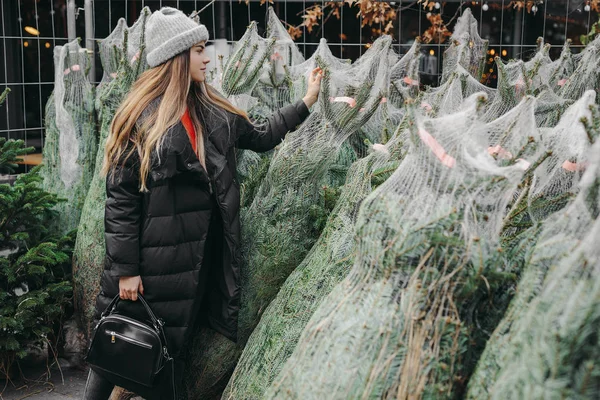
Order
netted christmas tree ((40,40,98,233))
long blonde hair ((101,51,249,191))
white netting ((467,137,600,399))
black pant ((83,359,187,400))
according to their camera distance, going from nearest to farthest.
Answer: white netting ((467,137,600,399)) < long blonde hair ((101,51,249,191)) < black pant ((83,359,187,400)) < netted christmas tree ((40,40,98,233))

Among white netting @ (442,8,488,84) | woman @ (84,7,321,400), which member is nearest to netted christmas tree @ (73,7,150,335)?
woman @ (84,7,321,400)

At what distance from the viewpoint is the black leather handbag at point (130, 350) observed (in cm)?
296

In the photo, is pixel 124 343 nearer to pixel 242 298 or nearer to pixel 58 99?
pixel 242 298

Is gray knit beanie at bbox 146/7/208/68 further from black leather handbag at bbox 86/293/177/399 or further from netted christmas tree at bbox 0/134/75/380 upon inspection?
netted christmas tree at bbox 0/134/75/380

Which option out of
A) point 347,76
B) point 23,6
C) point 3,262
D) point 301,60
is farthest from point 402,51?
point 3,262

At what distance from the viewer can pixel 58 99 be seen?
15.6 feet

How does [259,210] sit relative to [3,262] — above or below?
above

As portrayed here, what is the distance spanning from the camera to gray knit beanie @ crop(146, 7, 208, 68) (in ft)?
10.0

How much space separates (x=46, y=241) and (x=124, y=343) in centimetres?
154

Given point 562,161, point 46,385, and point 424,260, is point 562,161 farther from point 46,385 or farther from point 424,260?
point 46,385

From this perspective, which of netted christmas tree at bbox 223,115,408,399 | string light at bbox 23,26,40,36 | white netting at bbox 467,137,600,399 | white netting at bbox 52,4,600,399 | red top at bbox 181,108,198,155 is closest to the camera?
white netting at bbox 467,137,600,399

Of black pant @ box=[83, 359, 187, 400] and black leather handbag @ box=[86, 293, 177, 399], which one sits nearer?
black leather handbag @ box=[86, 293, 177, 399]

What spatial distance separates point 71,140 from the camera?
4.68m

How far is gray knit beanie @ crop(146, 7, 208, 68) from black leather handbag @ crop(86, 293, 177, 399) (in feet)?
3.62
